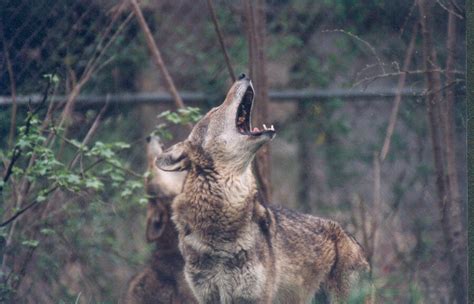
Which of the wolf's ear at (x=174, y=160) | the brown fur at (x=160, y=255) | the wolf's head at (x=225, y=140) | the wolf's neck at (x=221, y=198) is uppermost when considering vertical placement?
the wolf's head at (x=225, y=140)

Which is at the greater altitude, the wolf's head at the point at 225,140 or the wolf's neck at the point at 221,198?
the wolf's head at the point at 225,140

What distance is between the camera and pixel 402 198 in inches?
312

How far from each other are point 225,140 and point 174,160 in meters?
0.36

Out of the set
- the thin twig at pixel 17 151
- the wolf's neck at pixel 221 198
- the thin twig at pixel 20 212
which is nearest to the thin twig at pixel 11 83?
the thin twig at pixel 17 151

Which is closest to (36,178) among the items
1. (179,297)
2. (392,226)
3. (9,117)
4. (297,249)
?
(9,117)

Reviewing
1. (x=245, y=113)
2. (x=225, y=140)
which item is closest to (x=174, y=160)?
(x=225, y=140)

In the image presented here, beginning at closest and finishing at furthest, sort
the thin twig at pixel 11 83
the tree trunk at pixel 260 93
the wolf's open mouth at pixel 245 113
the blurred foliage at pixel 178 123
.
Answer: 1. the wolf's open mouth at pixel 245 113
2. the thin twig at pixel 11 83
3. the blurred foliage at pixel 178 123
4. the tree trunk at pixel 260 93

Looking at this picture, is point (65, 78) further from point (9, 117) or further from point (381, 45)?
point (381, 45)

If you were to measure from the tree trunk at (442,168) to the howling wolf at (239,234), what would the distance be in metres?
0.78

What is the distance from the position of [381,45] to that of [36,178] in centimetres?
378

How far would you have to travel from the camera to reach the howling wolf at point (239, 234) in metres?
4.93

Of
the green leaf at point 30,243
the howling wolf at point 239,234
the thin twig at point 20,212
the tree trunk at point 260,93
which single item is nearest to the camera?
the howling wolf at point 239,234

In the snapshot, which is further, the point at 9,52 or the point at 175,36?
the point at 175,36

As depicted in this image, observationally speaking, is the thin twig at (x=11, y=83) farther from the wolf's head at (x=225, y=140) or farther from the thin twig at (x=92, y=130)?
the wolf's head at (x=225, y=140)
